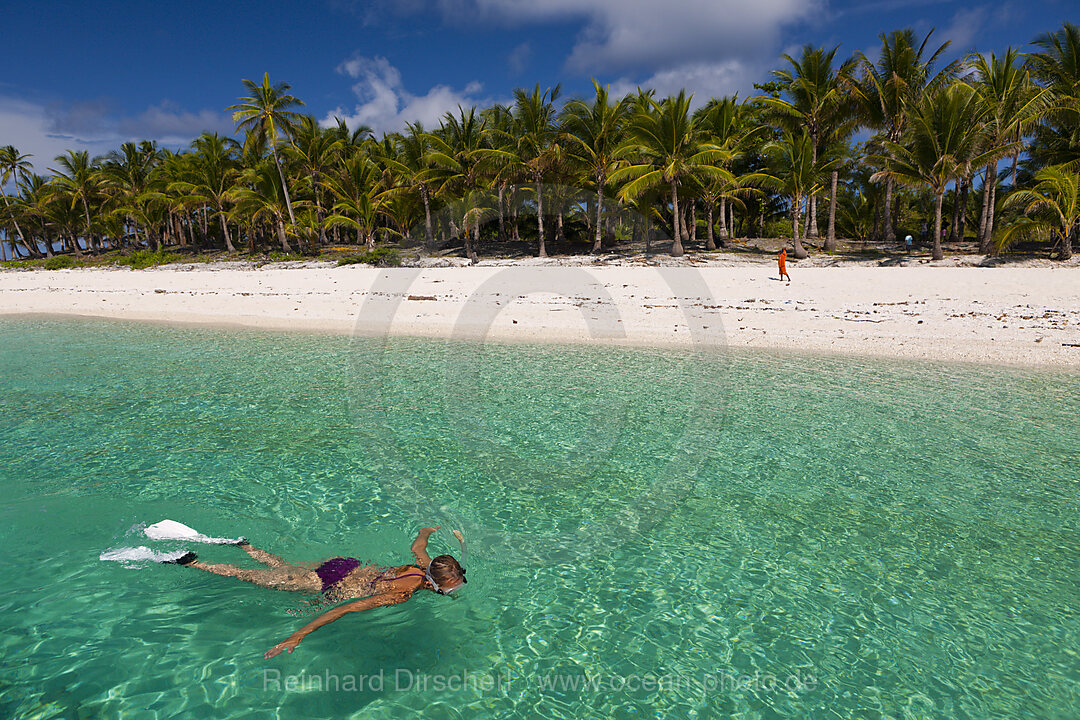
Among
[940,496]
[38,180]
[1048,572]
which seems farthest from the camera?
[38,180]

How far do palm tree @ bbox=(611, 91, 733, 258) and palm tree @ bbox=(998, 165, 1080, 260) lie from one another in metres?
13.1

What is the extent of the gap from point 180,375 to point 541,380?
8003 mm

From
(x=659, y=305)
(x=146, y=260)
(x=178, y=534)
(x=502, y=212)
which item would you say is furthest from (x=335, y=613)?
(x=146, y=260)

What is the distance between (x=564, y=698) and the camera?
3598 millimetres

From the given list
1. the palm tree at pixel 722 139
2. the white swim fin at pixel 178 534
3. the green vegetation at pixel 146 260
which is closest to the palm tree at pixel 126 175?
the green vegetation at pixel 146 260

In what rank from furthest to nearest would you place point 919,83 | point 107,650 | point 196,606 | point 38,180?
point 38,180 → point 919,83 → point 196,606 → point 107,650

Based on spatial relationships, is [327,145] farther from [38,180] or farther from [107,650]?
[107,650]

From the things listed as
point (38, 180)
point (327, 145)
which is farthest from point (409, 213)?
point (38, 180)

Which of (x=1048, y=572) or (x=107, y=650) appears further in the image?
(x=1048, y=572)

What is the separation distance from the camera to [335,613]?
13.3ft

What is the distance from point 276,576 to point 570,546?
2709mm

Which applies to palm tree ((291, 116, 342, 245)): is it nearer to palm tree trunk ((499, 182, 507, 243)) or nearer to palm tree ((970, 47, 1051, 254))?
palm tree trunk ((499, 182, 507, 243))

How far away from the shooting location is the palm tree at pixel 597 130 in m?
31.5

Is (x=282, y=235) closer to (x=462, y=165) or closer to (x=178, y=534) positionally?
(x=462, y=165)
